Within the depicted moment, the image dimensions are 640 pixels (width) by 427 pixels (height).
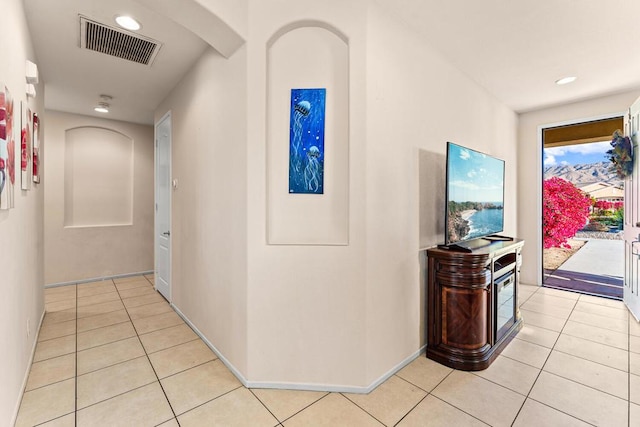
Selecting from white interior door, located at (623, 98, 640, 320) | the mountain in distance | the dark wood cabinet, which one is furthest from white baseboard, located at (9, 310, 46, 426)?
the mountain in distance

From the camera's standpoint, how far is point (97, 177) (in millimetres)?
4711

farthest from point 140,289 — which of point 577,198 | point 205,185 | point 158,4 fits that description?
point 577,198

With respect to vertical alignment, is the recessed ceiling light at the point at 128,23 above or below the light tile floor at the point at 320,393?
above

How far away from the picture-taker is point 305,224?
1993mm

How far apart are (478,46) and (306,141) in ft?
6.15

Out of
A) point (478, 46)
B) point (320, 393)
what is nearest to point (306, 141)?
point (320, 393)

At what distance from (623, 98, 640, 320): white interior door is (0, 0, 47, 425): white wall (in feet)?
16.7

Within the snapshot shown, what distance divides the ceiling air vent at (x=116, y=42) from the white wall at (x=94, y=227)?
2504mm

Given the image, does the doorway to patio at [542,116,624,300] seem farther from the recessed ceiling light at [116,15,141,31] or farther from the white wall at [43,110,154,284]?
the white wall at [43,110,154,284]

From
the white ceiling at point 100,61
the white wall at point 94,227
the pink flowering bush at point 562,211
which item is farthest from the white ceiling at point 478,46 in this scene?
the pink flowering bush at point 562,211

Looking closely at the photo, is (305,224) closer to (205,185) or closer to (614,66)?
(205,185)

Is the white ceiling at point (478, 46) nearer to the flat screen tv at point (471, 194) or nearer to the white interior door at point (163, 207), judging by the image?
the white interior door at point (163, 207)

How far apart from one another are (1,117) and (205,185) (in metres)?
1.34

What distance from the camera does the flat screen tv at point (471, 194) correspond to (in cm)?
233
